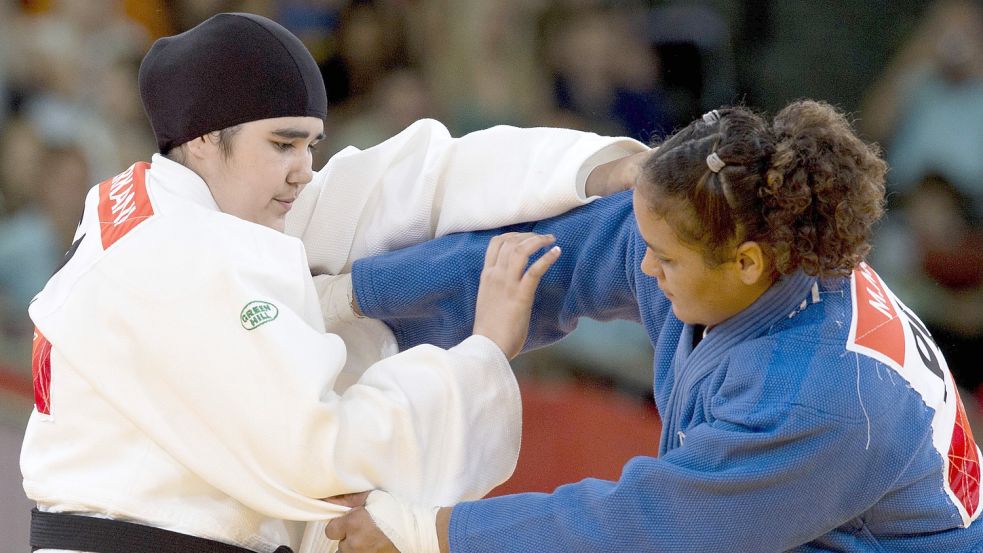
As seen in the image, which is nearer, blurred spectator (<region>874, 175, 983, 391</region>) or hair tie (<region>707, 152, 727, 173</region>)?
hair tie (<region>707, 152, 727, 173</region>)

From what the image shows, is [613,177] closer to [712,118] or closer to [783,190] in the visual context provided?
[712,118]

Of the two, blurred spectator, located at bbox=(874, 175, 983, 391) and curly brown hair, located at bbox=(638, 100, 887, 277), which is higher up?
curly brown hair, located at bbox=(638, 100, 887, 277)

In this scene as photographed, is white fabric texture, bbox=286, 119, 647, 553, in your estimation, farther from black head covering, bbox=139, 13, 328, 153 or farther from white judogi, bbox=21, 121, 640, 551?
black head covering, bbox=139, 13, 328, 153

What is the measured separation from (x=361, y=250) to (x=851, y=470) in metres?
0.95

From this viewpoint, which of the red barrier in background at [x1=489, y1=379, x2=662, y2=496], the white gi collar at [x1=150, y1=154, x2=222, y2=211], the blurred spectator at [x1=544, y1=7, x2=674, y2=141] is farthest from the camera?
the blurred spectator at [x1=544, y1=7, x2=674, y2=141]

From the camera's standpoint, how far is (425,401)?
184cm

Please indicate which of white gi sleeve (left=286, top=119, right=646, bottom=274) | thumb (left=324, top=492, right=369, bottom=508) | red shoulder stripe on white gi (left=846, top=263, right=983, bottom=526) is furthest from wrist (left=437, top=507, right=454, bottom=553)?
red shoulder stripe on white gi (left=846, top=263, right=983, bottom=526)

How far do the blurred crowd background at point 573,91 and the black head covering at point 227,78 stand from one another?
1612 millimetres

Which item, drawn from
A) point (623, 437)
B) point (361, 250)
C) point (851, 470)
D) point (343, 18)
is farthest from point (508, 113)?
point (851, 470)

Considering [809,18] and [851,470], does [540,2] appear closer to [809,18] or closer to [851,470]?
[809,18]

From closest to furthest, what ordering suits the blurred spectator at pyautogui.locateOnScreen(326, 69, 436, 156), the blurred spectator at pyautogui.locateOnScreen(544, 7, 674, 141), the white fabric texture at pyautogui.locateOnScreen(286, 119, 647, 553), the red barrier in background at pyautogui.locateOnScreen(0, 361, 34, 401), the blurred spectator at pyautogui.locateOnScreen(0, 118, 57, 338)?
the white fabric texture at pyautogui.locateOnScreen(286, 119, 647, 553) → the blurred spectator at pyautogui.locateOnScreen(544, 7, 674, 141) → the red barrier in background at pyautogui.locateOnScreen(0, 361, 34, 401) → the blurred spectator at pyautogui.locateOnScreen(326, 69, 436, 156) → the blurred spectator at pyautogui.locateOnScreen(0, 118, 57, 338)

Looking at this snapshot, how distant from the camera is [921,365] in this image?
1.64m

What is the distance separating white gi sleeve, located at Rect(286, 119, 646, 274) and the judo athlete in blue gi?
370mm

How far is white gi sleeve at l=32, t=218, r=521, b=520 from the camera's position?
174 cm
